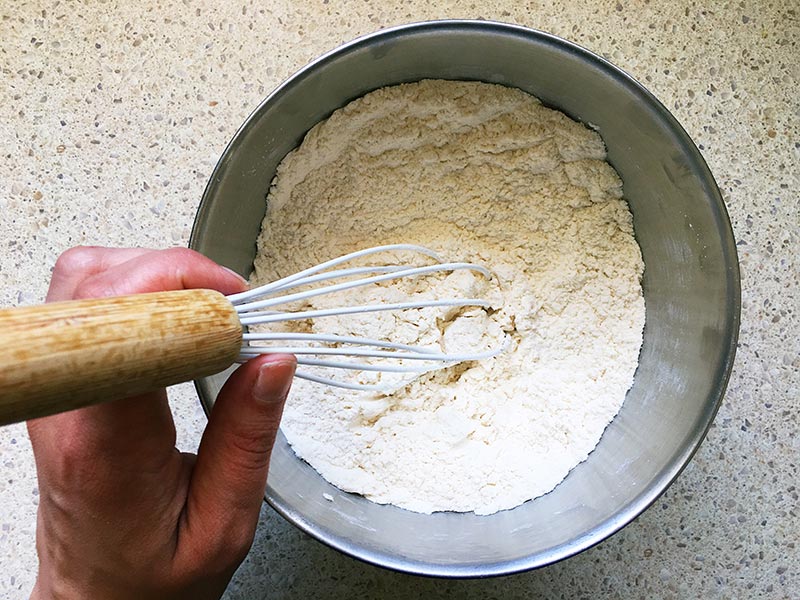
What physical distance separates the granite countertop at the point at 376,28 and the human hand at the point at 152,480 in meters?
0.24

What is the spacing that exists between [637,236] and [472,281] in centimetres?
20

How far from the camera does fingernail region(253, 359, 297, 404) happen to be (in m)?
0.56

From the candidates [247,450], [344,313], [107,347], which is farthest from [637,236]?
[107,347]

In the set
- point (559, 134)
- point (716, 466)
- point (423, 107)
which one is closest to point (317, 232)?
point (423, 107)

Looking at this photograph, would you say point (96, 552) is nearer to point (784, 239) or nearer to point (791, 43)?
point (784, 239)

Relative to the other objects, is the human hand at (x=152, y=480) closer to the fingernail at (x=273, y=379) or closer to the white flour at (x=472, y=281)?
the fingernail at (x=273, y=379)

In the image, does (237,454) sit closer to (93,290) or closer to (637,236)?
(93,290)

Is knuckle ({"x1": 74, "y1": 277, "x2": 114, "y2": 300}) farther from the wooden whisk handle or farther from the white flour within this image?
the white flour

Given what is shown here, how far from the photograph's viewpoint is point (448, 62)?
76 centimetres

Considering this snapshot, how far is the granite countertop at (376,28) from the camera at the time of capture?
83cm

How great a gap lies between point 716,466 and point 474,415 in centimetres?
31

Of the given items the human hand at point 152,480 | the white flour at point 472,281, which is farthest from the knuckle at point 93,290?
the white flour at point 472,281

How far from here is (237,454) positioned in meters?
0.58

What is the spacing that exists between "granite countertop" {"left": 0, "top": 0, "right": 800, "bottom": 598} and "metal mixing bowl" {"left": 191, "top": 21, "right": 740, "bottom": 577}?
4.7 inches
